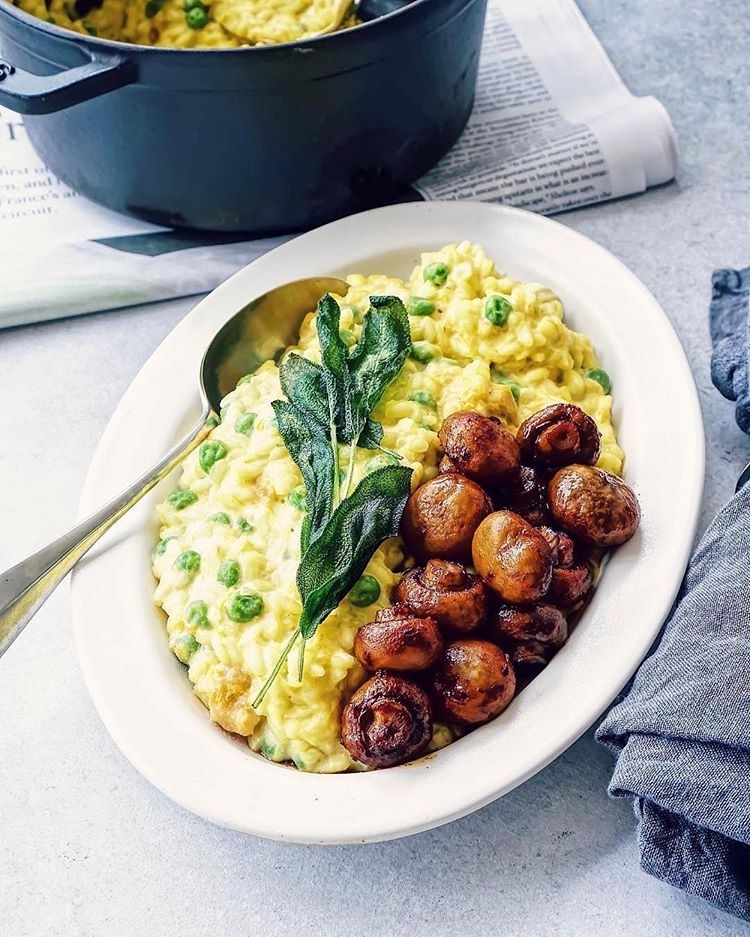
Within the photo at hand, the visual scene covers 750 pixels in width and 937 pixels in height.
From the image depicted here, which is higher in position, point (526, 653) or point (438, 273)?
point (438, 273)

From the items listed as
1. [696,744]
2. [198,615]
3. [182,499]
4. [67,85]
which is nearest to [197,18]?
[67,85]

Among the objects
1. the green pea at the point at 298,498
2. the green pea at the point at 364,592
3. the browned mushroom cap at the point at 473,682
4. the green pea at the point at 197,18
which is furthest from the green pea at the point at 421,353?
the green pea at the point at 197,18

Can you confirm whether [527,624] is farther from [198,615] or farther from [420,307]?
[420,307]

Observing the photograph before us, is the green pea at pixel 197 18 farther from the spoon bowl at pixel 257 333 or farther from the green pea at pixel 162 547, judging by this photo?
the green pea at pixel 162 547

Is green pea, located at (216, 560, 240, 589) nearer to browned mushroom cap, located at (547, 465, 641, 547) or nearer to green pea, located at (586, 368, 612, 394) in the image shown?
browned mushroom cap, located at (547, 465, 641, 547)

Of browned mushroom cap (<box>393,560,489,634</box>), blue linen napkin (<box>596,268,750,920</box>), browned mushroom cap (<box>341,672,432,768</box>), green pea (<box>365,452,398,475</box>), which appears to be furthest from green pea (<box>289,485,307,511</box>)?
blue linen napkin (<box>596,268,750,920</box>)

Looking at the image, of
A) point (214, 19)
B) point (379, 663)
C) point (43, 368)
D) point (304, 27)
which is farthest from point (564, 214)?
point (379, 663)
